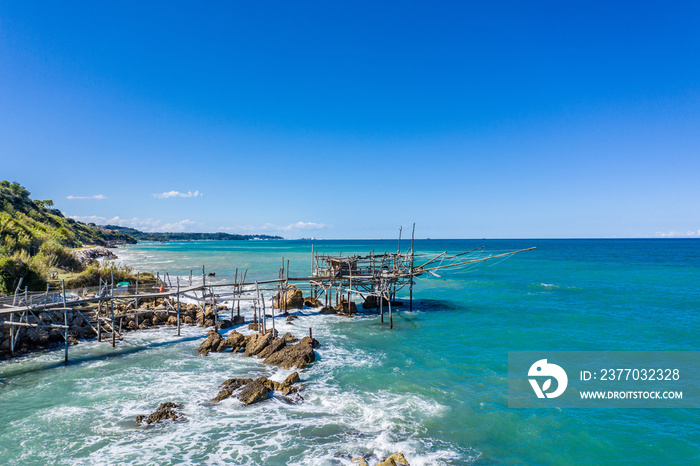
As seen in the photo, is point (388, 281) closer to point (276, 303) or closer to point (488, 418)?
point (276, 303)

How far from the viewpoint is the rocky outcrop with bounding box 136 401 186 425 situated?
12.8 meters

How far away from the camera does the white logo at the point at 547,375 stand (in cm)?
1578

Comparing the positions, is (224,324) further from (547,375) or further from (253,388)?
(547,375)

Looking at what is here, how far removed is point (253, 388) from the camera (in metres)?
14.8

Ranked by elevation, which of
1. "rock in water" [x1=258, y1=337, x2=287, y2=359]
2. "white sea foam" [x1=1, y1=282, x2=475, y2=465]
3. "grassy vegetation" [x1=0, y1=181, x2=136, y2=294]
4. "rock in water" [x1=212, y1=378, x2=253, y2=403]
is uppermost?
"grassy vegetation" [x1=0, y1=181, x2=136, y2=294]

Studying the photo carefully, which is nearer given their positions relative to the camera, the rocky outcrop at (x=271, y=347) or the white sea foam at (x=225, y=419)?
the white sea foam at (x=225, y=419)

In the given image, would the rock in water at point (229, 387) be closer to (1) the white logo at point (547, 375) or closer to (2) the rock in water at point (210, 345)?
(2) the rock in water at point (210, 345)

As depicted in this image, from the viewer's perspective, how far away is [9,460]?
1082 cm

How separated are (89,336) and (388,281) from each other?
880 inches

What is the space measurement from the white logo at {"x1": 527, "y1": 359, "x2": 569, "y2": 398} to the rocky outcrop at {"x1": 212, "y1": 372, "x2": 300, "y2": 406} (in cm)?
1094

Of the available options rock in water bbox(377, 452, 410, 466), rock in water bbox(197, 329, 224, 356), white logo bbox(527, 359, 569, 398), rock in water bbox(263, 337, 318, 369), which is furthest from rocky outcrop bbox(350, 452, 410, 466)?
rock in water bbox(197, 329, 224, 356)

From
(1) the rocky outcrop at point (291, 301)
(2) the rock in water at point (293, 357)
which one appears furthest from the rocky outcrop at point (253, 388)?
(1) the rocky outcrop at point (291, 301)

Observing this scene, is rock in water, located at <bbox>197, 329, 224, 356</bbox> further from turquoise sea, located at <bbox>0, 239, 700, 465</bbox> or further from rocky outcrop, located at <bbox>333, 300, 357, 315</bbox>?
rocky outcrop, located at <bbox>333, 300, 357, 315</bbox>

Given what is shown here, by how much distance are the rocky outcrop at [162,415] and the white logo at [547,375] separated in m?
14.8
